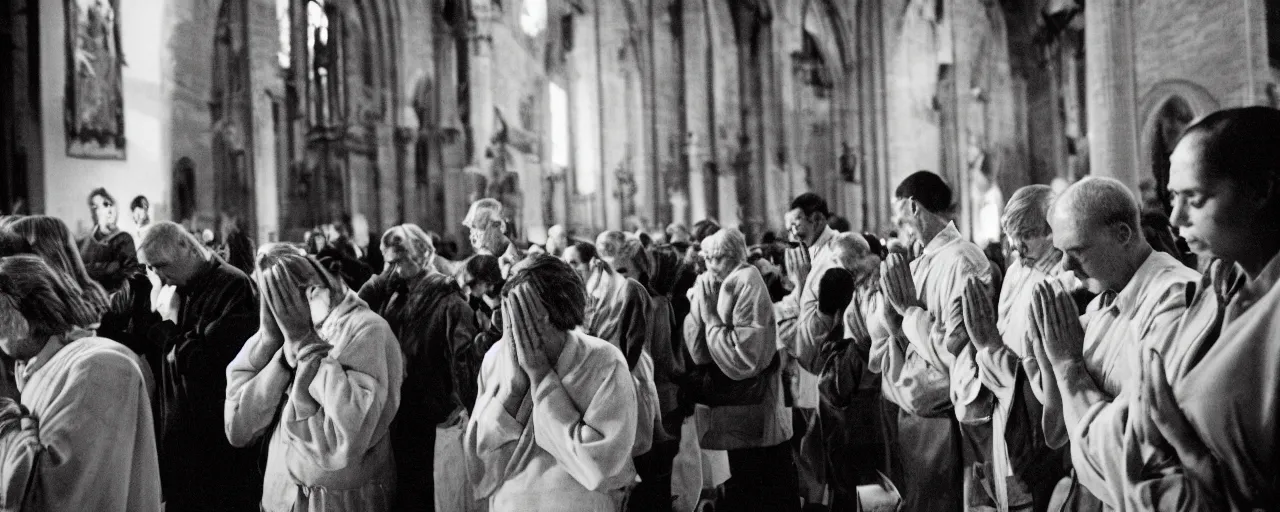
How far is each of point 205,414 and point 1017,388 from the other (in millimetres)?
3917

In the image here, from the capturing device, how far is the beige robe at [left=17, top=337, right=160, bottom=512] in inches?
132

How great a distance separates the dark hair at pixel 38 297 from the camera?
138 inches

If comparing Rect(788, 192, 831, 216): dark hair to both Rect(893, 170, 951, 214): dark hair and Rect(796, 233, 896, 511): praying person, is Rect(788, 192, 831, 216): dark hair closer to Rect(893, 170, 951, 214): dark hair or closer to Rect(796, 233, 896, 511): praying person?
Rect(796, 233, 896, 511): praying person

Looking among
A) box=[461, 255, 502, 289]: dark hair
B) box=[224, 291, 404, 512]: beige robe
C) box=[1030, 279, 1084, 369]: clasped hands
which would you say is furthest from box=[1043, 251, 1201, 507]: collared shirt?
box=[461, 255, 502, 289]: dark hair

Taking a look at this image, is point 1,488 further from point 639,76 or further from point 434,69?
point 639,76

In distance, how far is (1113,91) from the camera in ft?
59.2

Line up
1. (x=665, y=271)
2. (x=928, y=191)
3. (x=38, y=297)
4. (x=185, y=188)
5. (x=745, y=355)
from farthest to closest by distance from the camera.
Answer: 1. (x=185, y=188)
2. (x=665, y=271)
3. (x=745, y=355)
4. (x=928, y=191)
5. (x=38, y=297)

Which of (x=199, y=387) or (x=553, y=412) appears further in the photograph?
(x=199, y=387)

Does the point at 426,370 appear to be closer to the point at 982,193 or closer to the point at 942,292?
the point at 942,292

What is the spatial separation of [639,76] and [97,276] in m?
26.8

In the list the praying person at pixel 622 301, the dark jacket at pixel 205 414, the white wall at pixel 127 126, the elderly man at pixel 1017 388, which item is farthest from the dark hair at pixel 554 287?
the white wall at pixel 127 126

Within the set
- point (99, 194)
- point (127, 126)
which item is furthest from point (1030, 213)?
point (127, 126)

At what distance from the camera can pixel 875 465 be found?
20.1ft

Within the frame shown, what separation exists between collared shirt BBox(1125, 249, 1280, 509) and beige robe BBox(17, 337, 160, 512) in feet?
9.79
